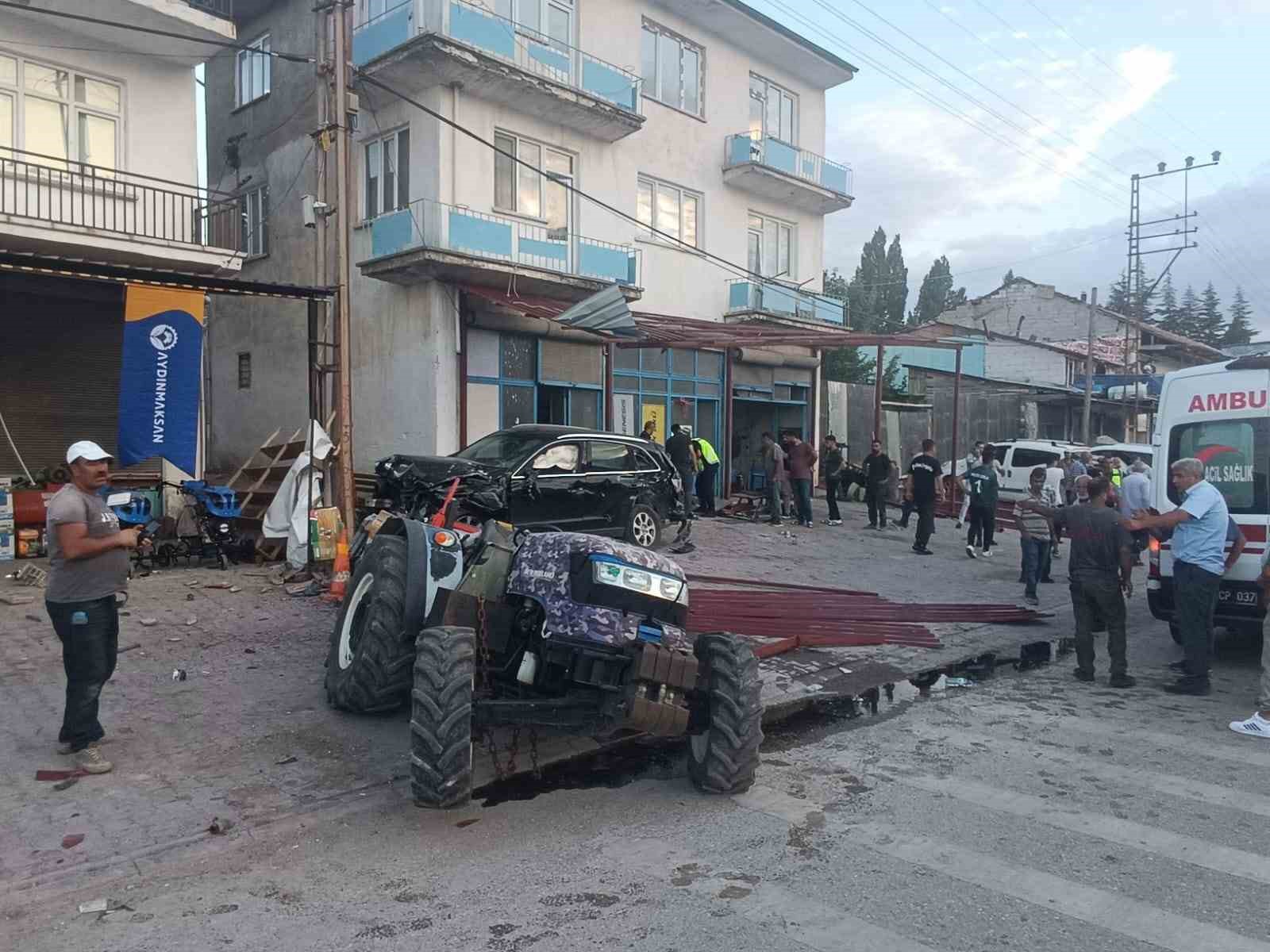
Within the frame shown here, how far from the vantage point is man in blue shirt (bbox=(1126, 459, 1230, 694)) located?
24.3ft

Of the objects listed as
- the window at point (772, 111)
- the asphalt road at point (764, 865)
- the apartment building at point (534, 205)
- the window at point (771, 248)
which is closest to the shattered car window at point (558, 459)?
the apartment building at point (534, 205)

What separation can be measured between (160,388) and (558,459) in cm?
490

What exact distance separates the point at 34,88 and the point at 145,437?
6.07 metres

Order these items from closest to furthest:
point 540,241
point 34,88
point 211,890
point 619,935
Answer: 1. point 619,935
2. point 211,890
3. point 34,88
4. point 540,241

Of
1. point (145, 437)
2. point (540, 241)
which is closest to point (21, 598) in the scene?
point (145, 437)

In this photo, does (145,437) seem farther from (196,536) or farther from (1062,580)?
(1062,580)

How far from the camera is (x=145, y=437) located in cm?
1091

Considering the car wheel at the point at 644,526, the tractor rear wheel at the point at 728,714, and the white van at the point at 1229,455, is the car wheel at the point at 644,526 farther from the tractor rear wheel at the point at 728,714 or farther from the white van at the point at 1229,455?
the tractor rear wheel at the point at 728,714

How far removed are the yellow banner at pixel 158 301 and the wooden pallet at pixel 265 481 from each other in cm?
204

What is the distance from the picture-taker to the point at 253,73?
2031 centimetres

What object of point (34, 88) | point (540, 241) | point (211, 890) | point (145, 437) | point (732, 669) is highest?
point (34, 88)

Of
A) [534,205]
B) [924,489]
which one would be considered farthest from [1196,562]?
[534,205]

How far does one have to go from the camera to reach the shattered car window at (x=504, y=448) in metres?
12.0

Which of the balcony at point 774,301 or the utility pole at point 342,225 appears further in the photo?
the balcony at point 774,301
